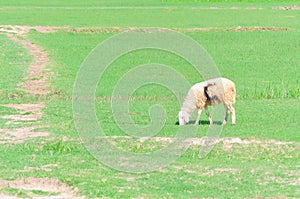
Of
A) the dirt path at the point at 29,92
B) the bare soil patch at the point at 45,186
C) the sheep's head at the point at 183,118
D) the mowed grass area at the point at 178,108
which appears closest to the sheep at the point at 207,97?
the sheep's head at the point at 183,118

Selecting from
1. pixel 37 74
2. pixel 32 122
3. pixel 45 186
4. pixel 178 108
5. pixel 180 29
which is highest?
pixel 180 29

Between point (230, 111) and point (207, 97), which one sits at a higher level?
point (207, 97)

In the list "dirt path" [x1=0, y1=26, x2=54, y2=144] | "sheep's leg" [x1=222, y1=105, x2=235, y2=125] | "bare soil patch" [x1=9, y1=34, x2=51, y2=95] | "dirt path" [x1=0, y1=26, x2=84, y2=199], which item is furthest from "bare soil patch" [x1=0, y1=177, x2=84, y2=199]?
"bare soil patch" [x1=9, y1=34, x2=51, y2=95]

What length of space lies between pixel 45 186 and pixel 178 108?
7830mm

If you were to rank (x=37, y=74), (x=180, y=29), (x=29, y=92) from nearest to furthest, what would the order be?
(x=29, y=92), (x=37, y=74), (x=180, y=29)

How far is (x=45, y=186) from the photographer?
1188cm

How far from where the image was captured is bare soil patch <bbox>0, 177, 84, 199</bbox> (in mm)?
11500

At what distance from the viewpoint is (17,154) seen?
1420 centimetres

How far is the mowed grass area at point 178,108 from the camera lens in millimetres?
11953

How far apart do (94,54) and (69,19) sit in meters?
13.3

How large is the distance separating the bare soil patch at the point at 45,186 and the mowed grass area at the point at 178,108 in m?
0.19

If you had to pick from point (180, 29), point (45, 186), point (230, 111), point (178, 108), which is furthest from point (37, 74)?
point (45, 186)

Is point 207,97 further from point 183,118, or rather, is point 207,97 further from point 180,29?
point 180,29

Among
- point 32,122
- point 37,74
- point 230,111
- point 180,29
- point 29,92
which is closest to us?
point 230,111
